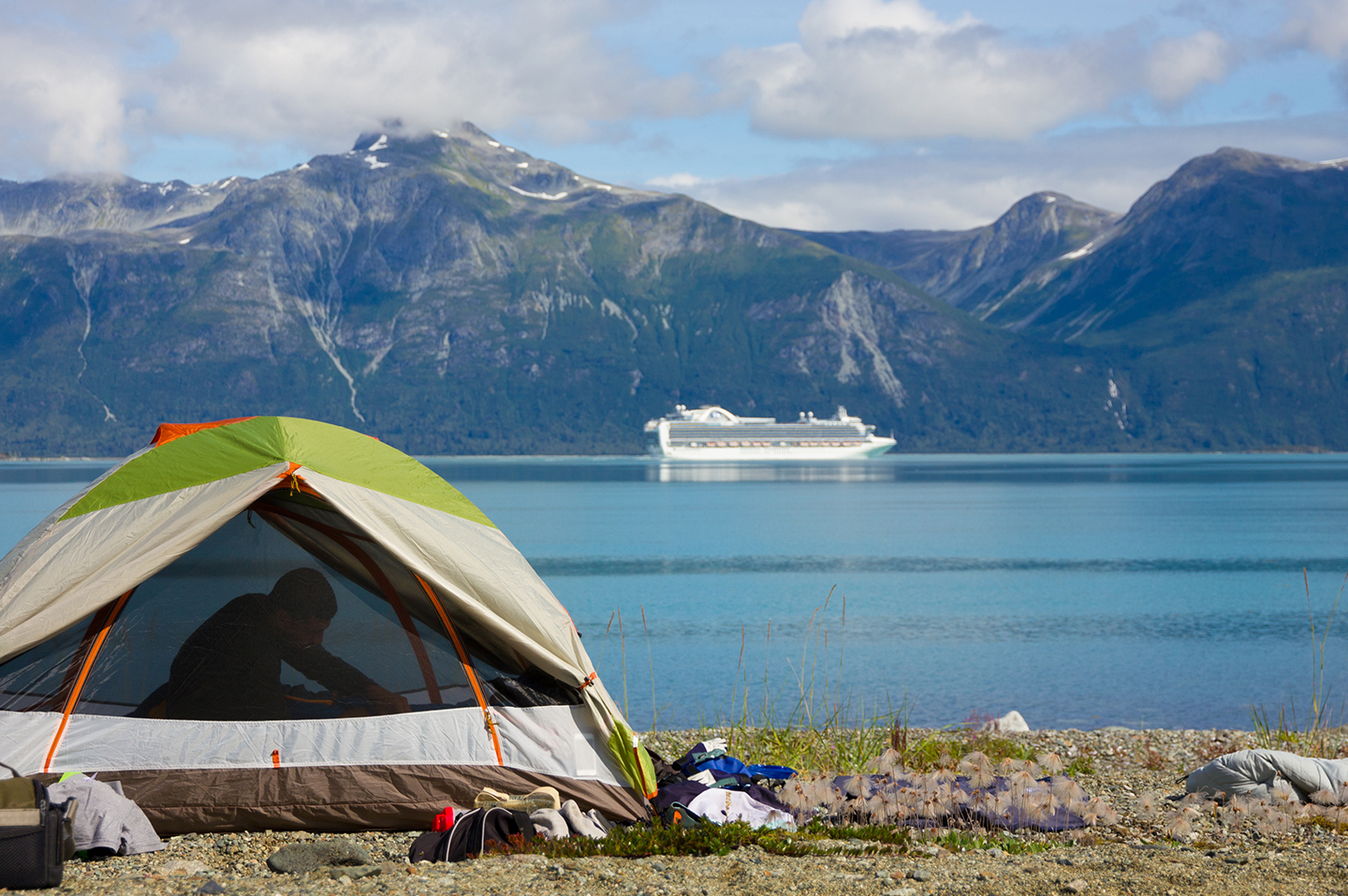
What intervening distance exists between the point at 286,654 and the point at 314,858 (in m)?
1.44

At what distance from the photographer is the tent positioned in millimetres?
5906

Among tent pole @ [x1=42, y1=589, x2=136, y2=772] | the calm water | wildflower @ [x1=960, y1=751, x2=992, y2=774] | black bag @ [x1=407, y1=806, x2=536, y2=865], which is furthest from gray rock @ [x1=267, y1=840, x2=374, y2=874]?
the calm water

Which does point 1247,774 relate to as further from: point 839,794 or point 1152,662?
point 1152,662

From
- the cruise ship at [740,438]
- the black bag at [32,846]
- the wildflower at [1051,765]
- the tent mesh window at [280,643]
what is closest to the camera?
the black bag at [32,846]

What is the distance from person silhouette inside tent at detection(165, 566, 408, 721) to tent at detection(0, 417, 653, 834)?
0.01 meters

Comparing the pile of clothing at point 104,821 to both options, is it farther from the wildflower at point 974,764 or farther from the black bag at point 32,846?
the wildflower at point 974,764

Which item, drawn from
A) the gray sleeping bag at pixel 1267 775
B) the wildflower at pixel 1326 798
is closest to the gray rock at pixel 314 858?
the gray sleeping bag at pixel 1267 775

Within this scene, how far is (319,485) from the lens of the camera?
19.9ft

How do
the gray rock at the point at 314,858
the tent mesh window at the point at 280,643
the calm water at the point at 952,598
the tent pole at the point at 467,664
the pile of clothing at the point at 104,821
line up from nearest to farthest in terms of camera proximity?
the gray rock at the point at 314,858 < the pile of clothing at the point at 104,821 < the tent mesh window at the point at 280,643 < the tent pole at the point at 467,664 < the calm water at the point at 952,598

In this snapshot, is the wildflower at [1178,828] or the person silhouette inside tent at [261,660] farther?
the person silhouette inside tent at [261,660]

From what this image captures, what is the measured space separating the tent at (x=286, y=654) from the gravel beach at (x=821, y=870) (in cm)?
35

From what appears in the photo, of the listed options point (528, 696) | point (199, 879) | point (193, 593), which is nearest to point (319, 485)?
point (193, 593)

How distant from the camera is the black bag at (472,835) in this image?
530 centimetres

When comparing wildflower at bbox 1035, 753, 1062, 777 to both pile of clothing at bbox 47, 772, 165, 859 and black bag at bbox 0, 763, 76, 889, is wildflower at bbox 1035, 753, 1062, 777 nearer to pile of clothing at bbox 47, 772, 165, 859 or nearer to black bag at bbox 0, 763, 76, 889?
pile of clothing at bbox 47, 772, 165, 859
